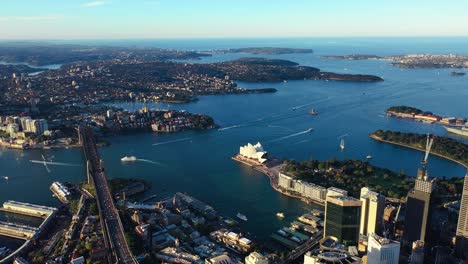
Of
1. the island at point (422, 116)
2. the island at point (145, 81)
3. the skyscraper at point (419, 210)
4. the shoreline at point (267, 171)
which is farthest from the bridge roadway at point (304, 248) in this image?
the island at point (145, 81)

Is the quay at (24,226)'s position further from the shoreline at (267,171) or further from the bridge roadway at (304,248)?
the shoreline at (267,171)

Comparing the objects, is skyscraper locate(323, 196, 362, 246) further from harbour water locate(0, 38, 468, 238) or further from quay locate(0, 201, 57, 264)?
quay locate(0, 201, 57, 264)

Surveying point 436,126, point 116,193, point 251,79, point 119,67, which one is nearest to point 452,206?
point 116,193

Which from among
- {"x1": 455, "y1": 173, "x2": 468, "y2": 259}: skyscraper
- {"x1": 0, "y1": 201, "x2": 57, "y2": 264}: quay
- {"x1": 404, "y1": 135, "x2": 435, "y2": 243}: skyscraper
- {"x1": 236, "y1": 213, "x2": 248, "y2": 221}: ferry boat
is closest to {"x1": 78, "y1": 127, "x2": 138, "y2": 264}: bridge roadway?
{"x1": 0, "y1": 201, "x2": 57, "y2": 264}: quay

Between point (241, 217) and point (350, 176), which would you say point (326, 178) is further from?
point (241, 217)

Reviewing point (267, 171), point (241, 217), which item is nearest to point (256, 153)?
point (267, 171)

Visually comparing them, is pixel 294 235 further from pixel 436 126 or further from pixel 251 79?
pixel 251 79

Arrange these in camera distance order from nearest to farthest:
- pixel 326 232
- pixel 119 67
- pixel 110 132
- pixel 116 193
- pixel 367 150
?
pixel 326 232 < pixel 116 193 < pixel 367 150 < pixel 110 132 < pixel 119 67

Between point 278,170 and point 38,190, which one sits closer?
point 38,190
